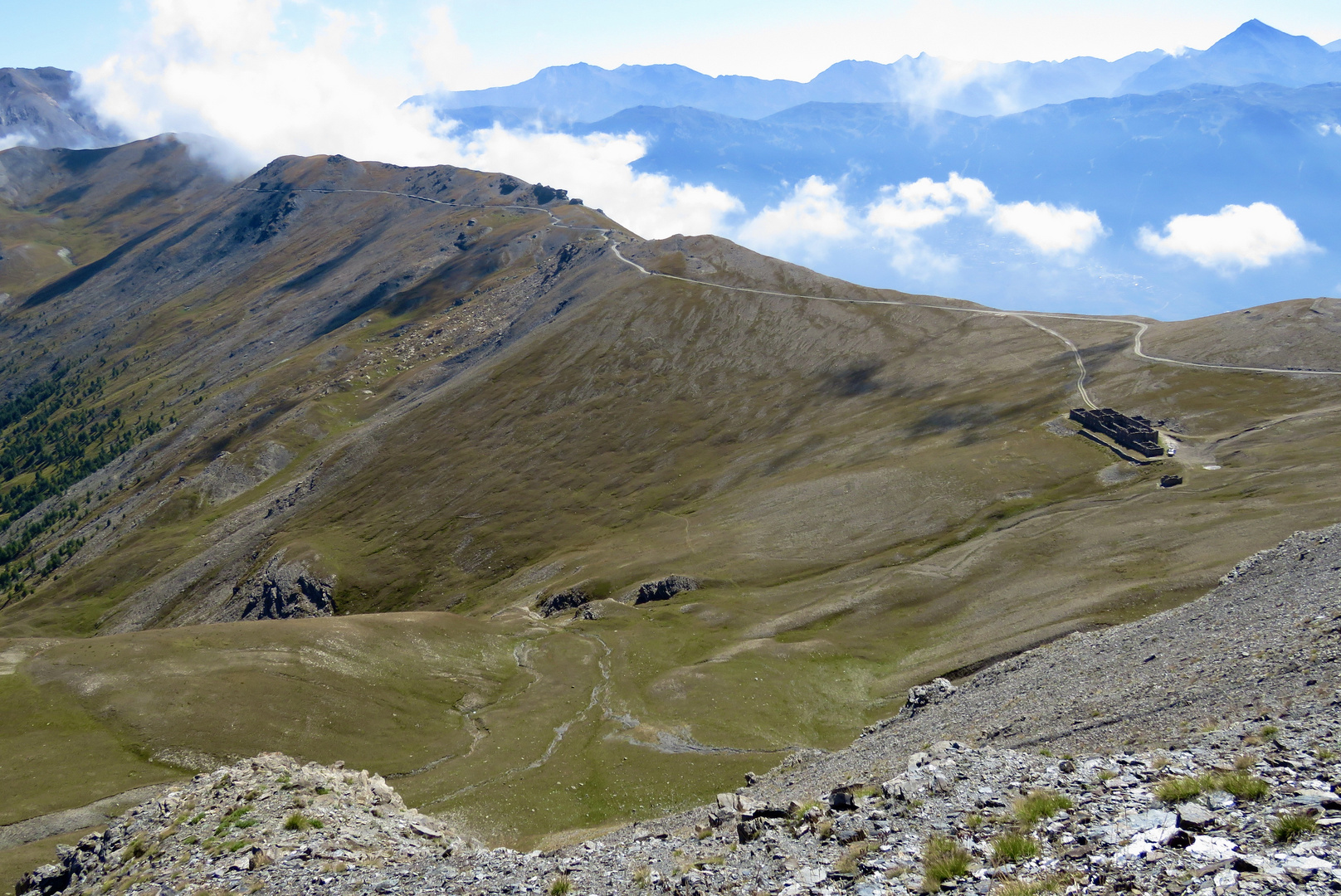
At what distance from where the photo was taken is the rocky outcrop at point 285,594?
153 m

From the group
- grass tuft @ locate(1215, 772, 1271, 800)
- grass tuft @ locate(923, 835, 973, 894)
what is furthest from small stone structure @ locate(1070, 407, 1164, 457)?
grass tuft @ locate(923, 835, 973, 894)

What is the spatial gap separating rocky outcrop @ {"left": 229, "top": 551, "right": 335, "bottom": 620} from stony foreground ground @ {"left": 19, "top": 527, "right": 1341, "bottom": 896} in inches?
4813

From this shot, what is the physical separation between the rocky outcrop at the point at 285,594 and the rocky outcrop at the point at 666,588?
79095 mm

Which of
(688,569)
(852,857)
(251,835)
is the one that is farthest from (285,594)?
(852,857)

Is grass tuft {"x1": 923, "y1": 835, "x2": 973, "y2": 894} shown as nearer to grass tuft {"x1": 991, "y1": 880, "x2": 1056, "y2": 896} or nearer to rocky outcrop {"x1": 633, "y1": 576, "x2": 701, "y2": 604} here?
grass tuft {"x1": 991, "y1": 880, "x2": 1056, "y2": 896}

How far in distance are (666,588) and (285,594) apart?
94.1m

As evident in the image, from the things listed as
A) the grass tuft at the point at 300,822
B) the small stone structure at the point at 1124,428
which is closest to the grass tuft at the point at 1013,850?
the grass tuft at the point at 300,822

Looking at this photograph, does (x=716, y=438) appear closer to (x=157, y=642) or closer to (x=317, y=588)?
(x=317, y=588)

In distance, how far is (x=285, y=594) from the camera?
15638 cm

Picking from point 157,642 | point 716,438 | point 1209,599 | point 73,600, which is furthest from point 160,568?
point 1209,599

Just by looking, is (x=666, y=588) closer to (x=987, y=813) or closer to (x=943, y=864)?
(x=987, y=813)

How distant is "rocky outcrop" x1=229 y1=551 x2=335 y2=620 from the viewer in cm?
15325

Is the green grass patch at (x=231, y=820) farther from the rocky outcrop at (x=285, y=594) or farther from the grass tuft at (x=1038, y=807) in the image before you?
the rocky outcrop at (x=285, y=594)

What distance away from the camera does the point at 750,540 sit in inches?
4771
